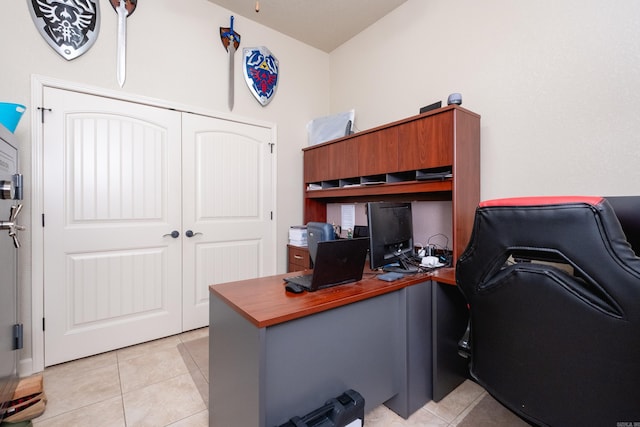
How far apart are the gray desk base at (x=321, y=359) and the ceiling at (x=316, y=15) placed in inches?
113

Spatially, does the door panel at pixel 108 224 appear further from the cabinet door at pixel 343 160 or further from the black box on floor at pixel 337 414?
the black box on floor at pixel 337 414

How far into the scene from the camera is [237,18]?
10.0 feet

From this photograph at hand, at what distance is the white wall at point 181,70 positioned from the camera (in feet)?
6.76

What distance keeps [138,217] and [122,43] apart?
1505 mm

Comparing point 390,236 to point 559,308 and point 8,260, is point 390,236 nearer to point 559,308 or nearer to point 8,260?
point 559,308

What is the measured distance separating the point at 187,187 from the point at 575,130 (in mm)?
3149

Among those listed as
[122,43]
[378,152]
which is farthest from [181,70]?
[378,152]

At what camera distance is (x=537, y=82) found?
6.48 ft

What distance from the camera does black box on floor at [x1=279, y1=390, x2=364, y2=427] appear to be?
1181mm

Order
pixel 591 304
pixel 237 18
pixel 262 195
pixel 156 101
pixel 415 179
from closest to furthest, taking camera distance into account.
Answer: pixel 591 304 → pixel 415 179 → pixel 156 101 → pixel 237 18 → pixel 262 195

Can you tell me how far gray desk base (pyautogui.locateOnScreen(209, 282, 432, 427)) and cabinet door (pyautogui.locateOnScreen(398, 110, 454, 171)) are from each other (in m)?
0.94

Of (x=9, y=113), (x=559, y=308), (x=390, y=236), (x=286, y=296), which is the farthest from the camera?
(x=390, y=236)

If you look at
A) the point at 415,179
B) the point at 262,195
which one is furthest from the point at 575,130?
the point at 262,195

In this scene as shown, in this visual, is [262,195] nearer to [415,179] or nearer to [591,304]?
[415,179]
